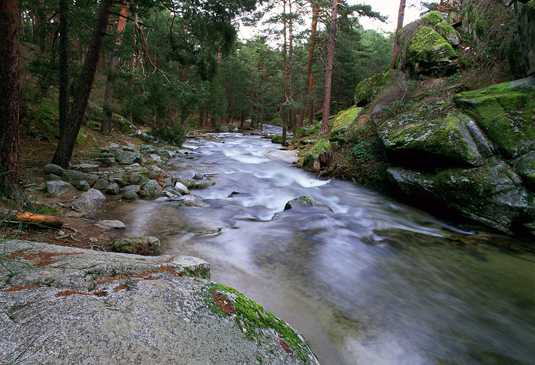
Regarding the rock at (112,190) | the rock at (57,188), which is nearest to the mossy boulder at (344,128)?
the rock at (112,190)

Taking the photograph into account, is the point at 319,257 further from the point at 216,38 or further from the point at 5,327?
the point at 216,38

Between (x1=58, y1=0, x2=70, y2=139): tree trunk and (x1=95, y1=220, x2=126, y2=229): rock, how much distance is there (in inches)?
170

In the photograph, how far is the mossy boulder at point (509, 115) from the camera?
20.3ft

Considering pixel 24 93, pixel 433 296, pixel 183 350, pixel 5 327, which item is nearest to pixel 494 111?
pixel 433 296

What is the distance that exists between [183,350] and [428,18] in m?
14.9

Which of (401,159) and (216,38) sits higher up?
(216,38)

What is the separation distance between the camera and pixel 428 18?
37.6 feet

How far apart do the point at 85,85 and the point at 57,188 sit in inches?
123

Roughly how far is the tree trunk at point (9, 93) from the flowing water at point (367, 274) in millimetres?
1873

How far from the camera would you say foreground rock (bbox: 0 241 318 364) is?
126 cm

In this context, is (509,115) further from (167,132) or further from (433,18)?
(167,132)

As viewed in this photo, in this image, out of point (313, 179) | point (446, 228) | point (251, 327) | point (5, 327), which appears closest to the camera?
point (5, 327)

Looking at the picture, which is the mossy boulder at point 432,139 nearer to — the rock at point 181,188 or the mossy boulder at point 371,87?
the mossy boulder at point 371,87

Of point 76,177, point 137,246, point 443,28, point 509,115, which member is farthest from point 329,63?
point 137,246
